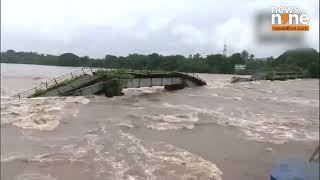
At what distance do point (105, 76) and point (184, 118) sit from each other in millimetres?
12829

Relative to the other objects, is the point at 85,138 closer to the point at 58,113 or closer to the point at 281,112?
the point at 58,113

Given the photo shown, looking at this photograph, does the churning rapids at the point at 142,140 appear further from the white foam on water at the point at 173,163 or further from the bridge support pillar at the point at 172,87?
the bridge support pillar at the point at 172,87

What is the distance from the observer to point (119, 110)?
27828mm

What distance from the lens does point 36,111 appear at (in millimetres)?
24719

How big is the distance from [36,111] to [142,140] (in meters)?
9.94

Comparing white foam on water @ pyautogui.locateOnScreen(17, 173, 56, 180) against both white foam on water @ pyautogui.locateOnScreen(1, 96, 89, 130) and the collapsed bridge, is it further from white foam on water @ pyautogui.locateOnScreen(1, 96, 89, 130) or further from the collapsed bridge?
the collapsed bridge

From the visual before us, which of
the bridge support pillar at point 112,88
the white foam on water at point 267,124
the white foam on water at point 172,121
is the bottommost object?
the white foam on water at point 267,124

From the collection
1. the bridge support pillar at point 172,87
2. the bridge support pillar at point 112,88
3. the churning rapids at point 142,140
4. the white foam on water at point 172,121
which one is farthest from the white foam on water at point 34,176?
the bridge support pillar at point 172,87

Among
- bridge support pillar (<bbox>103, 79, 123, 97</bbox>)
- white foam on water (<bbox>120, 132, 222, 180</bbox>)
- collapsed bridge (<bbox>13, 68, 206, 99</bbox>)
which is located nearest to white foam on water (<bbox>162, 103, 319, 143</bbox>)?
white foam on water (<bbox>120, 132, 222, 180</bbox>)

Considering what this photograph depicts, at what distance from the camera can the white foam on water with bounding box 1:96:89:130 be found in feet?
70.5

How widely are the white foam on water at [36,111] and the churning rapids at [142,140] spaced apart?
5 centimetres

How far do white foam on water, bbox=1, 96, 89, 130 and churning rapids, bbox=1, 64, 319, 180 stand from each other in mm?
55

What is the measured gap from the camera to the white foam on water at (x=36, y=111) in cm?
2148

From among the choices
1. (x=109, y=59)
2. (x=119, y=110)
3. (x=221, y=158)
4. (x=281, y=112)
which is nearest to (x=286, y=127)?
(x=281, y=112)
